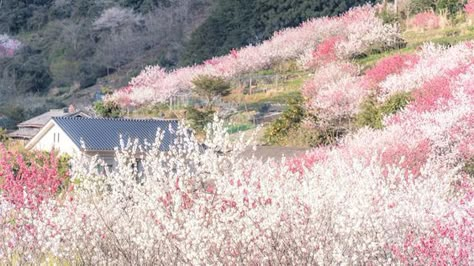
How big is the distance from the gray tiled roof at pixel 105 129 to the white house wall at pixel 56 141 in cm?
27

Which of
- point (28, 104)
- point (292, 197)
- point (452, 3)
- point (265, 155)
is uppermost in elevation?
point (292, 197)

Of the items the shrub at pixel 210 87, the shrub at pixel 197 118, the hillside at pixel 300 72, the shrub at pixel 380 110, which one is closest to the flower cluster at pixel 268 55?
the hillside at pixel 300 72

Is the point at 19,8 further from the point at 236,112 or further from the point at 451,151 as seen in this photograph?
the point at 451,151

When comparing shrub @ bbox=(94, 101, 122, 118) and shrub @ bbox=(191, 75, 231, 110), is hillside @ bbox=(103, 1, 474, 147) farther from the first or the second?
shrub @ bbox=(94, 101, 122, 118)

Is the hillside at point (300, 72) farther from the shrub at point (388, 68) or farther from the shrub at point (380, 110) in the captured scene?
the shrub at point (388, 68)

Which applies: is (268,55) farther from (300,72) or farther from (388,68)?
(388,68)

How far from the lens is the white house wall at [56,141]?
21.9 m

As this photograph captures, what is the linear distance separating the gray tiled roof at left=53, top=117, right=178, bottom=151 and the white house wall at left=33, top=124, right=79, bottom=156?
0.27 m

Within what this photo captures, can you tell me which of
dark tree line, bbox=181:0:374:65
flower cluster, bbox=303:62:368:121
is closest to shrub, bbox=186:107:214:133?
flower cluster, bbox=303:62:368:121

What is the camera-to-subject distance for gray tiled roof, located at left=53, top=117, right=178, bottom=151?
68.3 feet

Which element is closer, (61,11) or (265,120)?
(265,120)

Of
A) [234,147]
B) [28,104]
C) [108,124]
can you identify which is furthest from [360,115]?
[28,104]

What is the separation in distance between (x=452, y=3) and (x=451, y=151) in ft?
52.1

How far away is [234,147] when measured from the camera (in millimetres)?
6188
